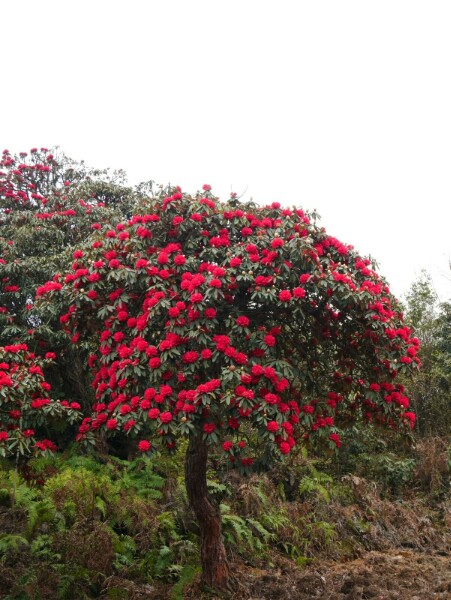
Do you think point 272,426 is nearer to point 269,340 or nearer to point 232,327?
point 269,340

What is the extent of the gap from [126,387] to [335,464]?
26.3ft

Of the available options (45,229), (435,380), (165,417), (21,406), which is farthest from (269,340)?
(435,380)

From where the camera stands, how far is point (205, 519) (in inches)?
247

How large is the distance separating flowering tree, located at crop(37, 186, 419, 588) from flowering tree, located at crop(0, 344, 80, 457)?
44 cm

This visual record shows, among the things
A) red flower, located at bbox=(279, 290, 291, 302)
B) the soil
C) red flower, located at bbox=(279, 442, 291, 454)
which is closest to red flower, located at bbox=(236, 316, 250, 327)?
red flower, located at bbox=(279, 290, 291, 302)

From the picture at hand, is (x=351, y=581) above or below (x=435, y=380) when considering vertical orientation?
below

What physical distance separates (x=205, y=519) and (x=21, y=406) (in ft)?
8.35

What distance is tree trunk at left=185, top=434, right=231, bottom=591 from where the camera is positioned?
6.16 metres

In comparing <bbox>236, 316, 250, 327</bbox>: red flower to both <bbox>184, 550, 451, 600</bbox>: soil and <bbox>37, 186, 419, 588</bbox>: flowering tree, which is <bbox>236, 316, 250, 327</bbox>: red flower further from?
<bbox>184, 550, 451, 600</bbox>: soil

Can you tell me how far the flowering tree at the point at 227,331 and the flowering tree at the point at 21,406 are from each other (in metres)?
0.44

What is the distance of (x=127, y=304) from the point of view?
18.4 ft

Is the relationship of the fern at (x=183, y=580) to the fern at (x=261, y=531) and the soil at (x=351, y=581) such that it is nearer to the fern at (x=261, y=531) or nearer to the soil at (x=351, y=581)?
the soil at (x=351, y=581)

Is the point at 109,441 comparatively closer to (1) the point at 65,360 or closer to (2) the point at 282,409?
(1) the point at 65,360

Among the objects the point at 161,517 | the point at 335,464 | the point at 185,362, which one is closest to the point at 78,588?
the point at 161,517
